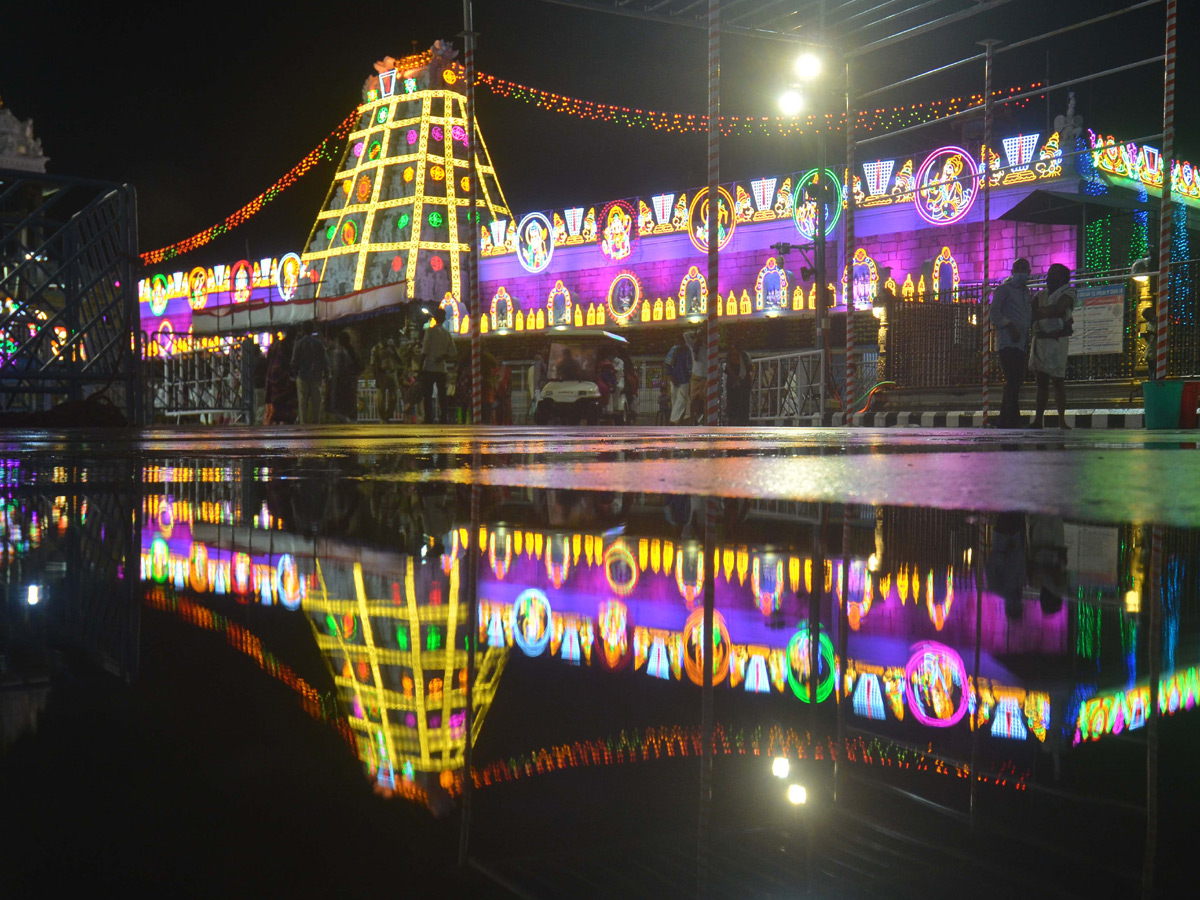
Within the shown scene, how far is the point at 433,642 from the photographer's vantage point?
836 millimetres

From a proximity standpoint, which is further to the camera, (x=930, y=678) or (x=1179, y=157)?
(x=1179, y=157)

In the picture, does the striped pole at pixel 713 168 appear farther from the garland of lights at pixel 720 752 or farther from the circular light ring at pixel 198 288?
the circular light ring at pixel 198 288

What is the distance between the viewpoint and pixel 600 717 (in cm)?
65

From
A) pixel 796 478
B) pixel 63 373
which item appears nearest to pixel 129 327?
pixel 63 373

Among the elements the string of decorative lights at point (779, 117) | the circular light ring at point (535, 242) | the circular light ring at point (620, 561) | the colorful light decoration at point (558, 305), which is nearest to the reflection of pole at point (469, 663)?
the circular light ring at point (620, 561)

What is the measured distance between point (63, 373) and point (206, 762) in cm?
1076

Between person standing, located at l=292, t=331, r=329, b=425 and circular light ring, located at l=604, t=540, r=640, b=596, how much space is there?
14933mm

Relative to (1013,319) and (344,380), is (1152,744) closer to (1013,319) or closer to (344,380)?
(1013,319)

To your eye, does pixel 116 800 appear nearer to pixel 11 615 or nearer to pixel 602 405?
pixel 11 615

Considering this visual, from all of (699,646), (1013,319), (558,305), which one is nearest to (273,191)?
(558,305)

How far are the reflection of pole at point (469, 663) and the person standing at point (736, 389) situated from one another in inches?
595

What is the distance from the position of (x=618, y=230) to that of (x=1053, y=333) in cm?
1978

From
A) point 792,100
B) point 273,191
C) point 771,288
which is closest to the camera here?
point 792,100

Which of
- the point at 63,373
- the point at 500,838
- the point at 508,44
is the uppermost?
the point at 508,44
